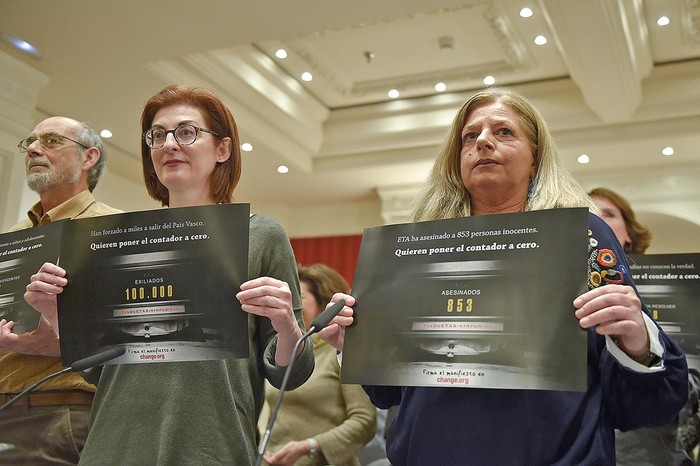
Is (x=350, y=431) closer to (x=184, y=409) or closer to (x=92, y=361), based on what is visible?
(x=184, y=409)

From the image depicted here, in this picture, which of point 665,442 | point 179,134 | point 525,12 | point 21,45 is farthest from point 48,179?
point 525,12

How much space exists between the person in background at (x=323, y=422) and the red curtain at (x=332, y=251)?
5.87m

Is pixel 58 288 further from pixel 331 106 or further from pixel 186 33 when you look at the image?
pixel 331 106

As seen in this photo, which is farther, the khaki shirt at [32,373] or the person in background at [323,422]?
the person in background at [323,422]

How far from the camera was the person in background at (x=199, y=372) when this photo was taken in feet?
4.80

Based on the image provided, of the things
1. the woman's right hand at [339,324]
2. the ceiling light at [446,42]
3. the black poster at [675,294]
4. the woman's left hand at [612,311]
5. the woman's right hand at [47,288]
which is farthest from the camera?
the ceiling light at [446,42]

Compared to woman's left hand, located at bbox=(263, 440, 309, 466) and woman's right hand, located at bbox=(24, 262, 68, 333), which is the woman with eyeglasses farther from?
woman's left hand, located at bbox=(263, 440, 309, 466)

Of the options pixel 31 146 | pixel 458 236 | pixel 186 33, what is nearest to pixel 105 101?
pixel 186 33

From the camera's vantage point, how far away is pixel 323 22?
16.5 feet

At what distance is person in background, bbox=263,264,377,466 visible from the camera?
2.96 metres

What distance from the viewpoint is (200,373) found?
1536 mm

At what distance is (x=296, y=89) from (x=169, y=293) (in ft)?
19.5

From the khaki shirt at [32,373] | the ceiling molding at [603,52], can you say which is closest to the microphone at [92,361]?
the khaki shirt at [32,373]

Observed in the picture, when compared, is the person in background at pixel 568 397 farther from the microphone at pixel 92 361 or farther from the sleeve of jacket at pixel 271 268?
the microphone at pixel 92 361
